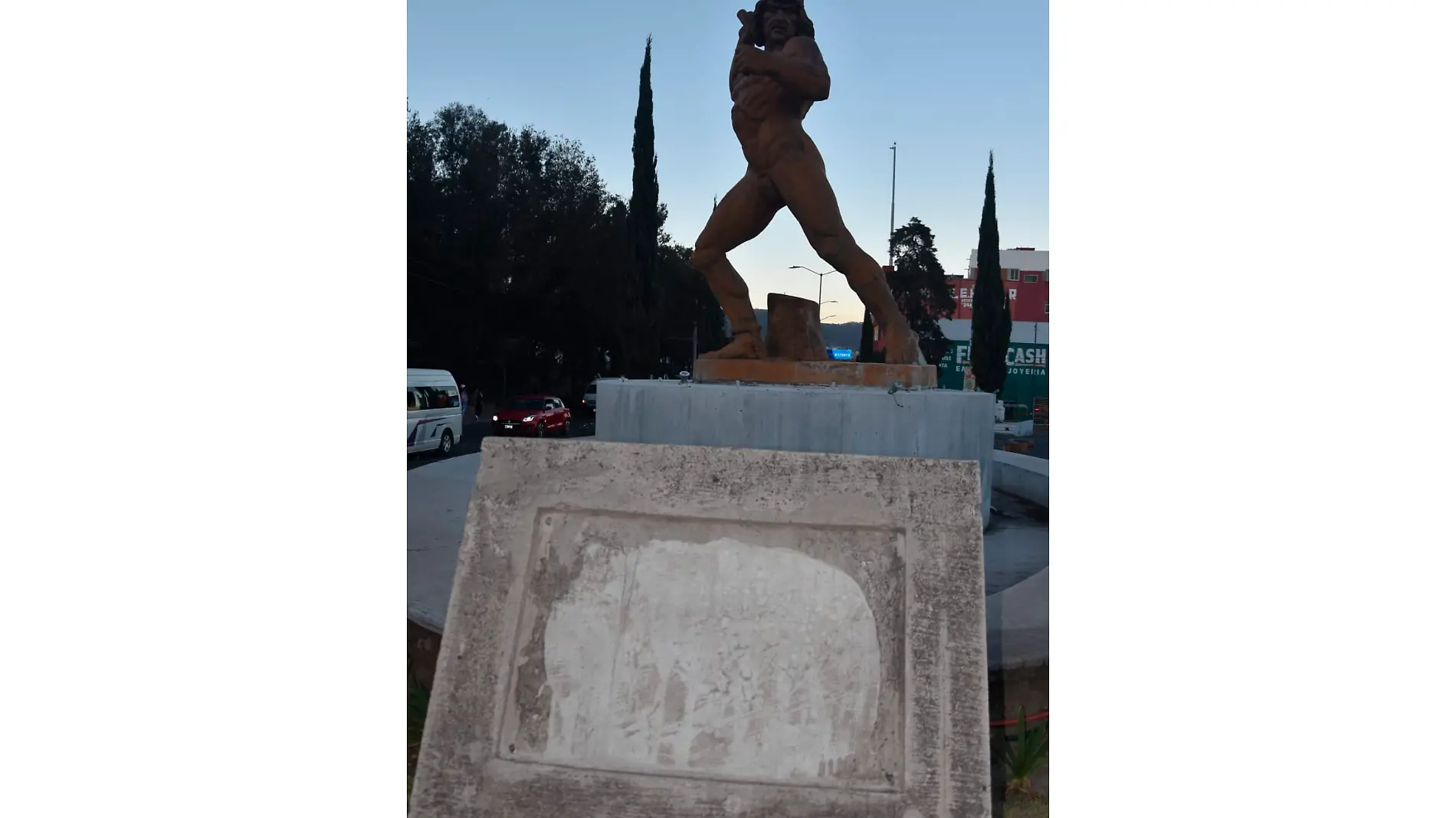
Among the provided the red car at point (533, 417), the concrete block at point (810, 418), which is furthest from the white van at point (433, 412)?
the concrete block at point (810, 418)

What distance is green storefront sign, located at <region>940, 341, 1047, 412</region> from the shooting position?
28.3m

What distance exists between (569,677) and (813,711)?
0.61 m

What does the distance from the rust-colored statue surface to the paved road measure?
8.46m

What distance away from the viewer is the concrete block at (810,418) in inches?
177

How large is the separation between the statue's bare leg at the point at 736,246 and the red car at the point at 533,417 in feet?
42.2

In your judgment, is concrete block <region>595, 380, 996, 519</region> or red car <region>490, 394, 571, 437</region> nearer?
concrete block <region>595, 380, 996, 519</region>

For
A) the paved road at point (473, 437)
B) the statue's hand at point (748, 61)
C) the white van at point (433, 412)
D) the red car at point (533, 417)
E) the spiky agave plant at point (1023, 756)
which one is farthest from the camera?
the red car at point (533, 417)

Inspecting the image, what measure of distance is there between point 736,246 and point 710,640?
11.2ft

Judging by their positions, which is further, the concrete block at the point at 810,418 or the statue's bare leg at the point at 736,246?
the statue's bare leg at the point at 736,246

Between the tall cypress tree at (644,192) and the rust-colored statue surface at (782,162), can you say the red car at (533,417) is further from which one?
the rust-colored statue surface at (782,162)

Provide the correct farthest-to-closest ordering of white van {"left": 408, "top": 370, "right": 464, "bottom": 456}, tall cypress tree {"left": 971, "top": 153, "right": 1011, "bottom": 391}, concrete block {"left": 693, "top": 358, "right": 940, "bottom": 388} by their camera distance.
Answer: tall cypress tree {"left": 971, "top": 153, "right": 1011, "bottom": 391} < white van {"left": 408, "top": 370, "right": 464, "bottom": 456} < concrete block {"left": 693, "top": 358, "right": 940, "bottom": 388}

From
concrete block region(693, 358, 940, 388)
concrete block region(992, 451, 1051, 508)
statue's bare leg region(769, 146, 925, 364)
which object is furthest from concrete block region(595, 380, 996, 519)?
concrete block region(992, 451, 1051, 508)

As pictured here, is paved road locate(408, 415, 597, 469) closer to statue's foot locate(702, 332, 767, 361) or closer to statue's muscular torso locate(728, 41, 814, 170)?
statue's foot locate(702, 332, 767, 361)

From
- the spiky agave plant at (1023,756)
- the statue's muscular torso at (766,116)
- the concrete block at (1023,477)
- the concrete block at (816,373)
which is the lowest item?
the spiky agave plant at (1023,756)
